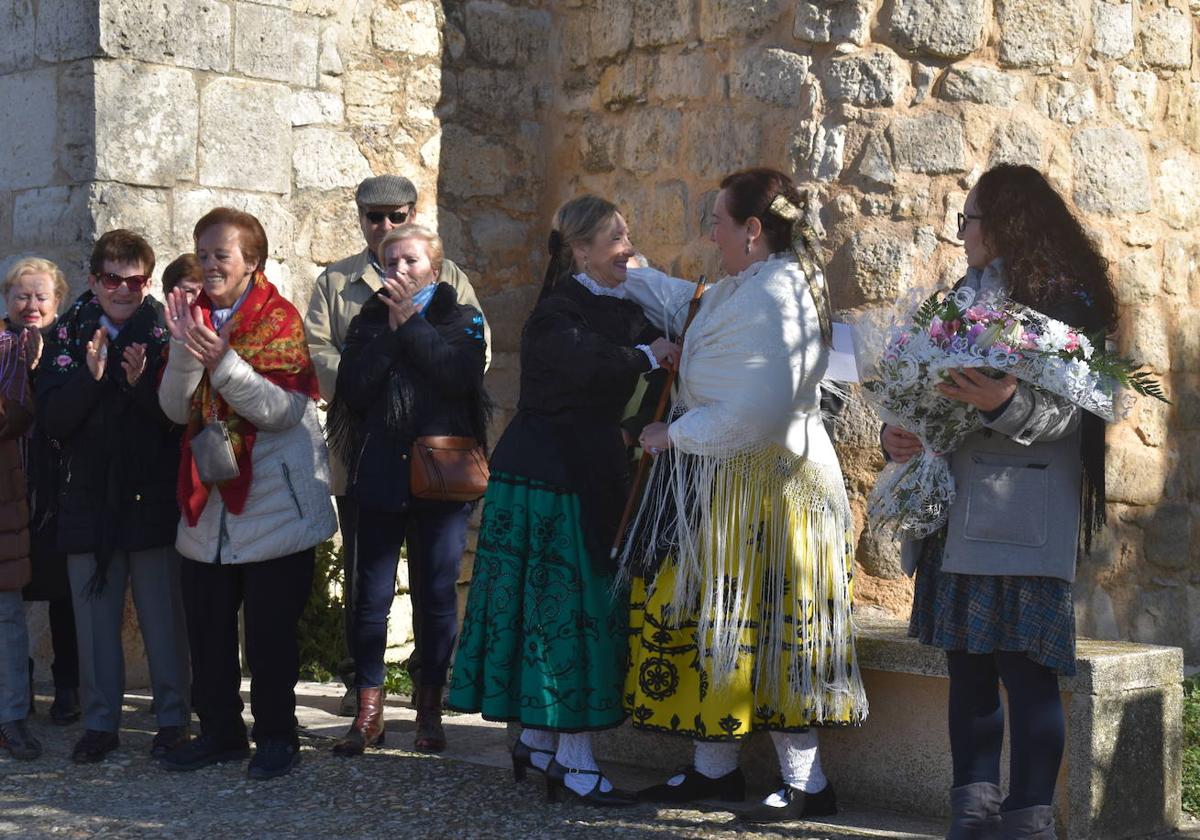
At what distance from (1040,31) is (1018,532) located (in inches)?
118

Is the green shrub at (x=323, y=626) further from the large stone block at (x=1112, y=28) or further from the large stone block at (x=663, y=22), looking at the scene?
the large stone block at (x=1112, y=28)

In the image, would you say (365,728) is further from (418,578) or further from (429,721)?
(418,578)

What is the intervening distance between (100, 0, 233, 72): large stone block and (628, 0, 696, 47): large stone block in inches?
66.0

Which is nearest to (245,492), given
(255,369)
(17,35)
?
(255,369)

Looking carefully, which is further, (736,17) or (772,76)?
(736,17)

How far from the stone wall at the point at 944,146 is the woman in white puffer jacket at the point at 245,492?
2.07 m

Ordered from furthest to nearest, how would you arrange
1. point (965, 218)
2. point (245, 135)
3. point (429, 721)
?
point (245, 135), point (429, 721), point (965, 218)

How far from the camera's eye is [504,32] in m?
7.32

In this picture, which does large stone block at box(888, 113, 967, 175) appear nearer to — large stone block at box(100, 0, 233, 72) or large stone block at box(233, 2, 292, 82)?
large stone block at box(233, 2, 292, 82)

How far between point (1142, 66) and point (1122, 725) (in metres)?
3.16

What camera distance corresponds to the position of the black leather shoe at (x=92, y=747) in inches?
198

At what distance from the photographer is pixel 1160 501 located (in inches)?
258

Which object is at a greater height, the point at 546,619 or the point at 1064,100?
the point at 1064,100

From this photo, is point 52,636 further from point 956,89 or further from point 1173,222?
point 1173,222
